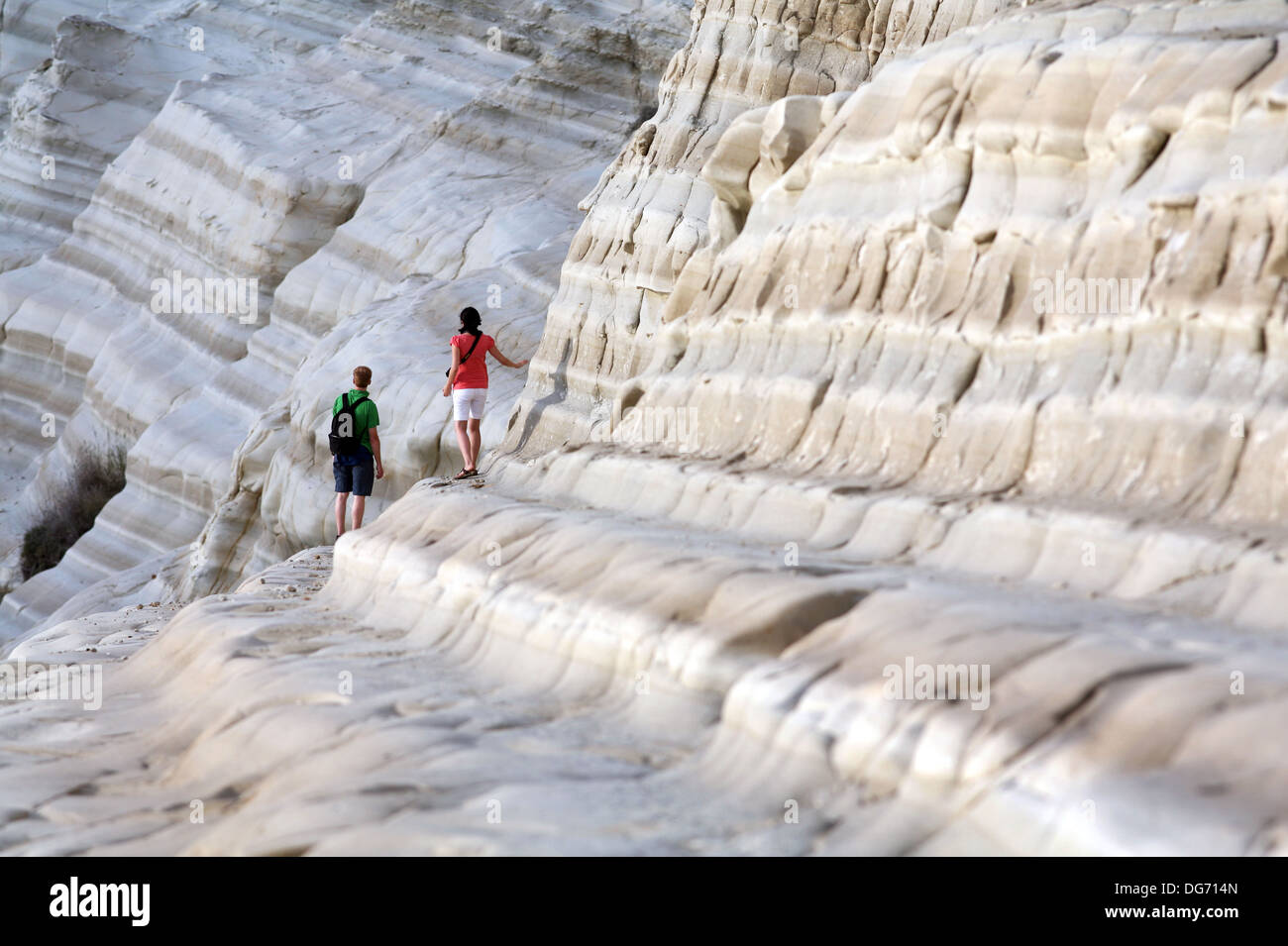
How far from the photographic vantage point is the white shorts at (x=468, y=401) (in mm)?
10250

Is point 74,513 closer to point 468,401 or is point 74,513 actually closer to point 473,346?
point 468,401

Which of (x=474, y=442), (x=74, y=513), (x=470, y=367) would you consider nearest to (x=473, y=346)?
(x=470, y=367)

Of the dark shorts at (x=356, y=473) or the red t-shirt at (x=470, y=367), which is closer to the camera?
the red t-shirt at (x=470, y=367)

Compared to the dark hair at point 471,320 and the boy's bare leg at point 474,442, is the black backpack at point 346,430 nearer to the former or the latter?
the boy's bare leg at point 474,442

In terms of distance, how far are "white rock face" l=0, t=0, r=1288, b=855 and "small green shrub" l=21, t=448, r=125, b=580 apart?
32.2ft

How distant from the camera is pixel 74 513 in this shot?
67.8 feet

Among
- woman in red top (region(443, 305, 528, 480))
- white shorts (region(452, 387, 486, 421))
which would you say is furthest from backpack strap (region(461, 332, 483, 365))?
white shorts (region(452, 387, 486, 421))

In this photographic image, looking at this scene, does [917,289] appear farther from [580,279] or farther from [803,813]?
[580,279]

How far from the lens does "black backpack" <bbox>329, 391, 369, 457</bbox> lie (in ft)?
34.7

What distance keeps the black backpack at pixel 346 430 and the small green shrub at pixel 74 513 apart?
35.3ft

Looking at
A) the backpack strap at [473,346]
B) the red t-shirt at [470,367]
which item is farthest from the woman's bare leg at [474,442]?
the backpack strap at [473,346]

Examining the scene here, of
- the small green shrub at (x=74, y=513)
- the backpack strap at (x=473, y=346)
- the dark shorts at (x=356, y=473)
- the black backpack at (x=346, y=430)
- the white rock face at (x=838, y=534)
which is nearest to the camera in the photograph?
the white rock face at (x=838, y=534)
